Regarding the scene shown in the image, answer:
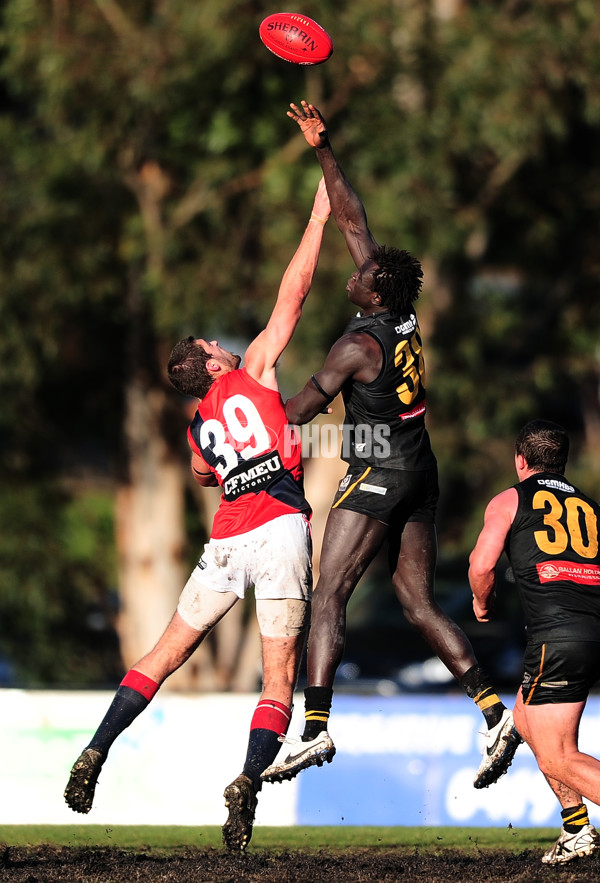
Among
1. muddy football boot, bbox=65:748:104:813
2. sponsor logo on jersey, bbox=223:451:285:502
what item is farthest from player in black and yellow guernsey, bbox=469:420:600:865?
muddy football boot, bbox=65:748:104:813

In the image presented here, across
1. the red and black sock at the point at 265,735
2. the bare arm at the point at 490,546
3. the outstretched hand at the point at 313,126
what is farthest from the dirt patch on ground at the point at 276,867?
the outstretched hand at the point at 313,126

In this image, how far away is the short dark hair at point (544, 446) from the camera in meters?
7.00

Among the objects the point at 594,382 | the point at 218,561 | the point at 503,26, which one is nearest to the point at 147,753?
the point at 218,561

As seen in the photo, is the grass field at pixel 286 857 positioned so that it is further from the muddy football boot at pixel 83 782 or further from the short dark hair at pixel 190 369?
the short dark hair at pixel 190 369

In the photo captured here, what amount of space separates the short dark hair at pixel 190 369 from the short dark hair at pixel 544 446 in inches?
70.9

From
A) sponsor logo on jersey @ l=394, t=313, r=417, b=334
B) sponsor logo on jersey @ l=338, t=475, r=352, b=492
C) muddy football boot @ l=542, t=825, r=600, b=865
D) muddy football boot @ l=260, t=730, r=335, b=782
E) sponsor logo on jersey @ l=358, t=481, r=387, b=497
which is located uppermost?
sponsor logo on jersey @ l=394, t=313, r=417, b=334

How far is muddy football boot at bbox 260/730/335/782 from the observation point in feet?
22.2

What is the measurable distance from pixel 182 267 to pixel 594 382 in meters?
8.39

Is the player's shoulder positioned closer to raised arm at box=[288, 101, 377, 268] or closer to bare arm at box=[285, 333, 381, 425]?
bare arm at box=[285, 333, 381, 425]

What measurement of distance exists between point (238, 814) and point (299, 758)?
0.42 meters

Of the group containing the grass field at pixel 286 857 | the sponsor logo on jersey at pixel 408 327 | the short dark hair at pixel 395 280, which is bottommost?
the grass field at pixel 286 857

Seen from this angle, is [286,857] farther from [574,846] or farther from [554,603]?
[554,603]

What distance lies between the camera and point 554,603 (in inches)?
267

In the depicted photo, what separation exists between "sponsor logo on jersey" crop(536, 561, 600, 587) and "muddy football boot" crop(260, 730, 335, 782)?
4.67 ft
